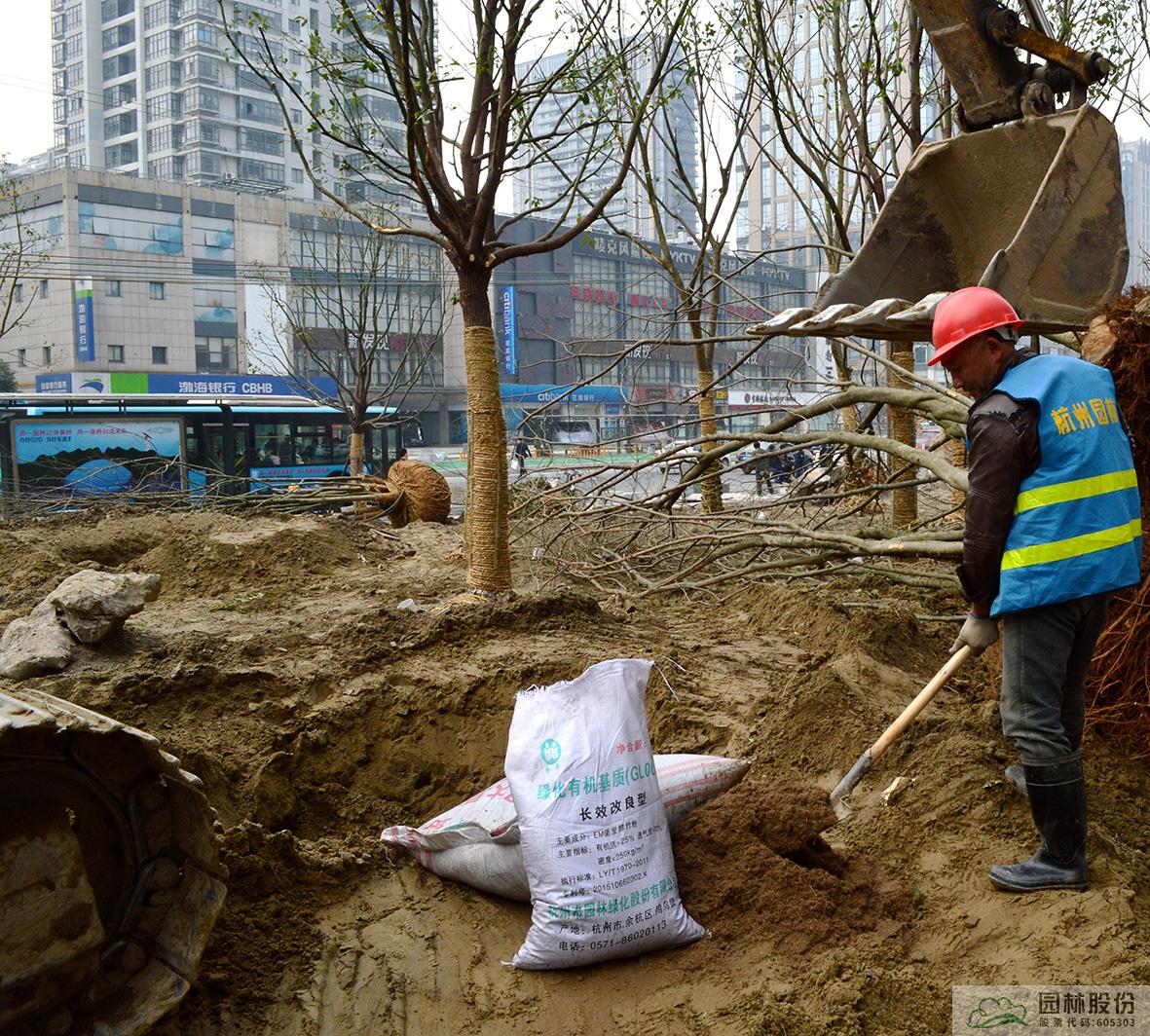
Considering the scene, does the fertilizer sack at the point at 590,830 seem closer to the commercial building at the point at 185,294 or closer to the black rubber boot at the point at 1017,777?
the black rubber boot at the point at 1017,777

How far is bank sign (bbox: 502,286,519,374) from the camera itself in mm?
50250

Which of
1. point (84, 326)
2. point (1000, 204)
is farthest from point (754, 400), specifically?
point (84, 326)

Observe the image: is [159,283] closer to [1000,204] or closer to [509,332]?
[509,332]

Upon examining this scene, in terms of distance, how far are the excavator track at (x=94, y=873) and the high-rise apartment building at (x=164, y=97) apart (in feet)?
231

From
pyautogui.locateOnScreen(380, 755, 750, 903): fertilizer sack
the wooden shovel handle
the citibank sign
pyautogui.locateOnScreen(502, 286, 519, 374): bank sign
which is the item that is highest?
pyautogui.locateOnScreen(502, 286, 519, 374): bank sign

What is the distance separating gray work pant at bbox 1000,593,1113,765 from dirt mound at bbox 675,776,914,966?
2.12ft

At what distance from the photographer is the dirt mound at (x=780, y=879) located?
10.0 ft

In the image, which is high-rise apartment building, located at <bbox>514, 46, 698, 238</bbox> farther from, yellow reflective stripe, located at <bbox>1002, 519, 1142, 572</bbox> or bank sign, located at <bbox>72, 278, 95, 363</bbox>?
bank sign, located at <bbox>72, 278, 95, 363</bbox>

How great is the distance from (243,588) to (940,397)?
20.9ft

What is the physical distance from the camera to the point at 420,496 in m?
14.4

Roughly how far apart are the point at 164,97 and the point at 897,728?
7841 cm

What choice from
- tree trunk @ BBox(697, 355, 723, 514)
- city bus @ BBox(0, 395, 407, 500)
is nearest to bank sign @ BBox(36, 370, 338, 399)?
city bus @ BBox(0, 395, 407, 500)

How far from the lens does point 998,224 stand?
4.78 metres

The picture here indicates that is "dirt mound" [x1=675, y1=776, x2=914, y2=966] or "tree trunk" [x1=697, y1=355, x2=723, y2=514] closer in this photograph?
"dirt mound" [x1=675, y1=776, x2=914, y2=966]
